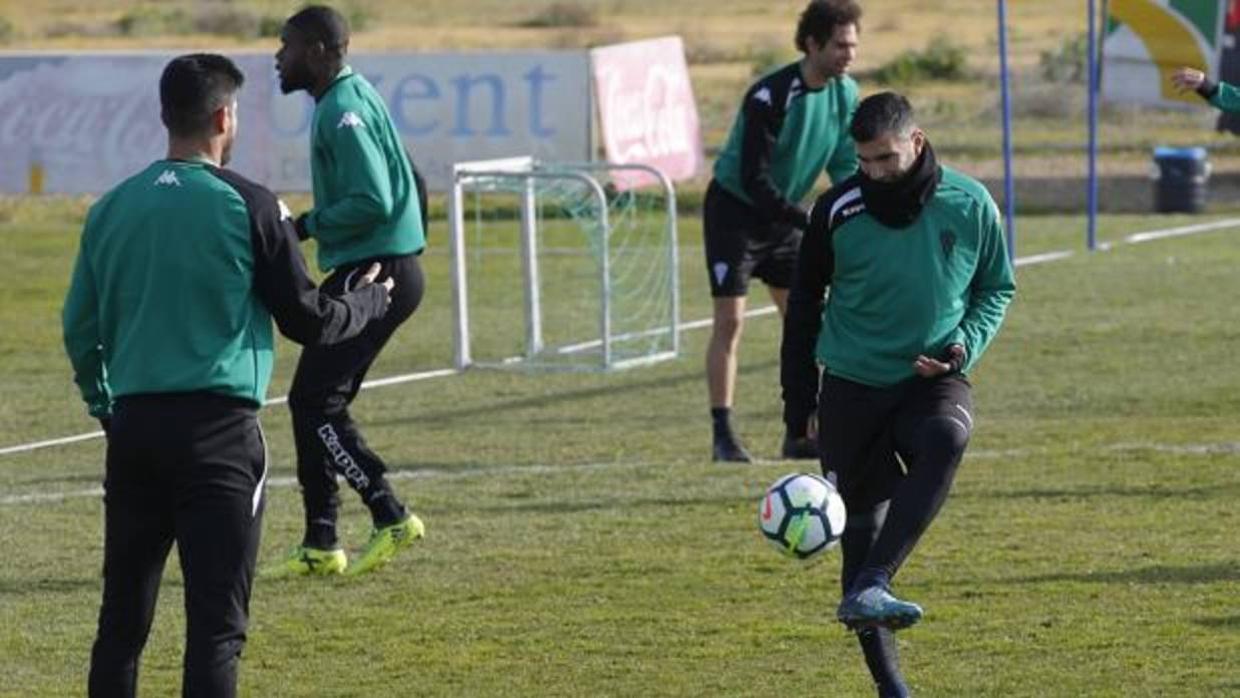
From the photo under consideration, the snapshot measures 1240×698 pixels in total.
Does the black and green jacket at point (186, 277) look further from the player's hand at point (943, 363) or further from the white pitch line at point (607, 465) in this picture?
the white pitch line at point (607, 465)

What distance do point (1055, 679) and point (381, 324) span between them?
3.00 m

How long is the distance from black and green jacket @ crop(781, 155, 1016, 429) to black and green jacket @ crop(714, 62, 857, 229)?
14.9 ft

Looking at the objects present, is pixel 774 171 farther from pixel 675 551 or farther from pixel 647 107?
pixel 647 107

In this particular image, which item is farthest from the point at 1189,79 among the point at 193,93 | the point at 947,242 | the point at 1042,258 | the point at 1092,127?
the point at 1092,127

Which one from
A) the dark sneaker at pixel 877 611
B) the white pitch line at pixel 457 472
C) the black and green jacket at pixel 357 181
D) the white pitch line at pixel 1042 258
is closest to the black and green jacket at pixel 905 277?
the dark sneaker at pixel 877 611

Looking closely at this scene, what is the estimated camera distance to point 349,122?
9.73 metres

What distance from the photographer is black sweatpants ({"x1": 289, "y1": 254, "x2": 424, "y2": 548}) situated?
1001 cm

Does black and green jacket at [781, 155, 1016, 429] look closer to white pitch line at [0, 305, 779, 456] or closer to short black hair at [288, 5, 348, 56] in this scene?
short black hair at [288, 5, 348, 56]

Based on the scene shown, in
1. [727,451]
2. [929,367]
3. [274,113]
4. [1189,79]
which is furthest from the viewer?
[274,113]

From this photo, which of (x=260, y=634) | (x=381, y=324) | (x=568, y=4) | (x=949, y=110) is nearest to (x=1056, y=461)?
(x=381, y=324)

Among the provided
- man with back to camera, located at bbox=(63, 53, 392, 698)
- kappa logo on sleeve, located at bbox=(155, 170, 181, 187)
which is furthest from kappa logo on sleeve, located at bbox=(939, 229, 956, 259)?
kappa logo on sleeve, located at bbox=(155, 170, 181, 187)

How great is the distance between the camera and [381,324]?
10.0 metres

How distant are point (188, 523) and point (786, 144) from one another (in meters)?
6.53

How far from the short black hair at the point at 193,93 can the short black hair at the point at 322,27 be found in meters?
3.03
